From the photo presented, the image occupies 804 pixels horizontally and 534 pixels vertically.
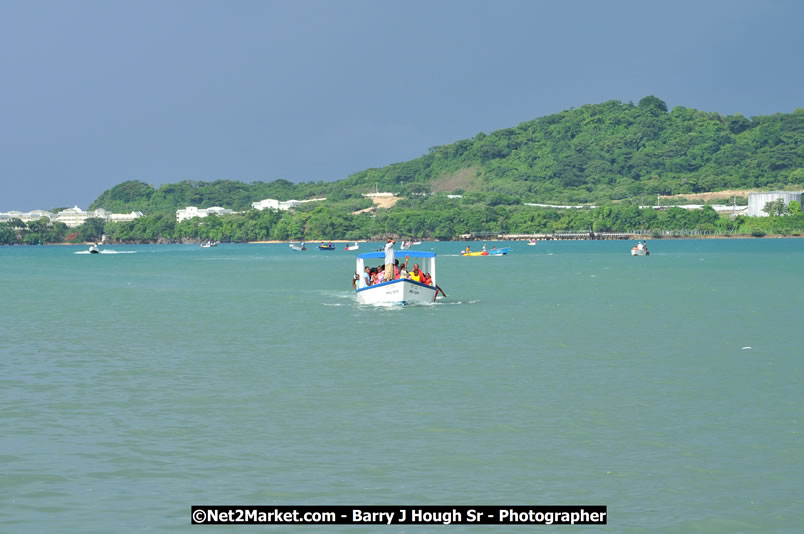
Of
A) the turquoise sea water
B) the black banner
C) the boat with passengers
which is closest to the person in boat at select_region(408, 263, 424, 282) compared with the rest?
the boat with passengers

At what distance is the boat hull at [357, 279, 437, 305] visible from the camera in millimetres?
55000

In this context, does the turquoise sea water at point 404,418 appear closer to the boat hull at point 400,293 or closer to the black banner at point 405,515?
the black banner at point 405,515

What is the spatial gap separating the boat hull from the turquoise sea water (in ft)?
17.7

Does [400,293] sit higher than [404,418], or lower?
higher

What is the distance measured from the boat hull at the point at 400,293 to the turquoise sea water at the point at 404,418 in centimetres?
540

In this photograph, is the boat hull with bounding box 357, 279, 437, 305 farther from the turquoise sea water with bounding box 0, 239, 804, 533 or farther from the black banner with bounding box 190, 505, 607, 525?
the black banner with bounding box 190, 505, 607, 525

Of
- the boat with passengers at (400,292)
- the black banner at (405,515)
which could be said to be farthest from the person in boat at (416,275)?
the black banner at (405,515)

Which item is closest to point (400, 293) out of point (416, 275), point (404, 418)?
point (416, 275)

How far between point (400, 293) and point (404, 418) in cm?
3164

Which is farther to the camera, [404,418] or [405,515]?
[404,418]

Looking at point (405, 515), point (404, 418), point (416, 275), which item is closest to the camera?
point (405, 515)

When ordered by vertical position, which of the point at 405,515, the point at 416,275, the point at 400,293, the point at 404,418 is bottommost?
the point at 405,515

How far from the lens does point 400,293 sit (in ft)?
181

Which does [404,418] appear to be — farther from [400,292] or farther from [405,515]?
[400,292]
